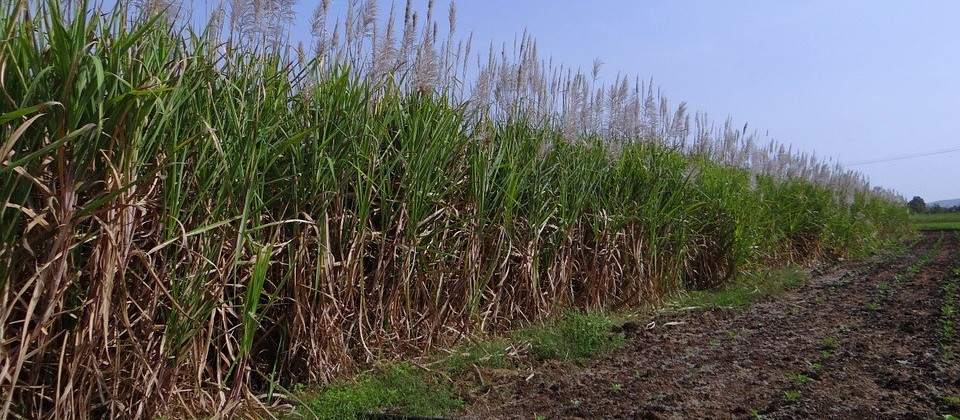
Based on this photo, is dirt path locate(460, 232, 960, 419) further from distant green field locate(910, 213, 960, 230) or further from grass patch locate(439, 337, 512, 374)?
distant green field locate(910, 213, 960, 230)

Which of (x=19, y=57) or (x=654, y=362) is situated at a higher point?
(x=19, y=57)

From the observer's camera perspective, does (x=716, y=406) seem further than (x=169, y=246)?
Yes

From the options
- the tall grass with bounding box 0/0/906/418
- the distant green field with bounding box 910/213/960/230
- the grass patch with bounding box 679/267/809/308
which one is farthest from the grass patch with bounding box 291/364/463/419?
the distant green field with bounding box 910/213/960/230

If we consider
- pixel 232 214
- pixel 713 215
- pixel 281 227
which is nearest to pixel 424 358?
pixel 281 227

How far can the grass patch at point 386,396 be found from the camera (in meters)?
2.95

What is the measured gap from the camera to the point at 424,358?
3.75 meters

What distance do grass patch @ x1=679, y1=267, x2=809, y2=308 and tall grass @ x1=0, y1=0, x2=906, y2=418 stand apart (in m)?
0.61

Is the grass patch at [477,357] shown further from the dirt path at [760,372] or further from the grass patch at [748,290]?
the grass patch at [748,290]

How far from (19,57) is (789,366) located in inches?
150

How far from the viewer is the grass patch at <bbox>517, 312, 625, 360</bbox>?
405 cm

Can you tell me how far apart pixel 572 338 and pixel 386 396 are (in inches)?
59.0

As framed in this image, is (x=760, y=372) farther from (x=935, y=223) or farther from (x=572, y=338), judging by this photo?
(x=935, y=223)

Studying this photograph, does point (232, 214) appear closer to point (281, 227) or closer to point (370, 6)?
point (281, 227)

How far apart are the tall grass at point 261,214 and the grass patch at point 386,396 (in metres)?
→ 0.15
